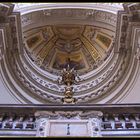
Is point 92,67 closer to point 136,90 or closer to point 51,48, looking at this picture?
point 51,48

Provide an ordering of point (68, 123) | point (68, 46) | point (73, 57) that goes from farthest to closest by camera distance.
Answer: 1. point (68, 46)
2. point (73, 57)
3. point (68, 123)

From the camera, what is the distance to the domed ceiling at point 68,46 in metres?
17.4

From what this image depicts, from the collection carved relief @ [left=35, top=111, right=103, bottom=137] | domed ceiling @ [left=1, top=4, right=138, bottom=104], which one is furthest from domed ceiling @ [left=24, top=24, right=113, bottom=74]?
carved relief @ [left=35, top=111, right=103, bottom=137]

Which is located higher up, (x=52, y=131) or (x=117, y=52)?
(x=117, y=52)

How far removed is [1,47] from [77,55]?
1072 centimetres

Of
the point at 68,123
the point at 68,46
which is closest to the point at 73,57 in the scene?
the point at 68,46

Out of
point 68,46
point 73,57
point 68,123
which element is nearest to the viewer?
point 68,123

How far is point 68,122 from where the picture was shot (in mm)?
5688

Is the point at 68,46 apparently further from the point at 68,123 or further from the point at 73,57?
the point at 68,123

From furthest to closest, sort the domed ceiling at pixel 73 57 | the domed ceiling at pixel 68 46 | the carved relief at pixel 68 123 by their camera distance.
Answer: the domed ceiling at pixel 68 46
the domed ceiling at pixel 73 57
the carved relief at pixel 68 123

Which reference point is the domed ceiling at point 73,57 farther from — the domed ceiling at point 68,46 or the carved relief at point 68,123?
the carved relief at point 68,123

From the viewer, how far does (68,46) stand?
67.1 feet

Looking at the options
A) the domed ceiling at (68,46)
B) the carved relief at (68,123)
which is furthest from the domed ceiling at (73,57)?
the carved relief at (68,123)

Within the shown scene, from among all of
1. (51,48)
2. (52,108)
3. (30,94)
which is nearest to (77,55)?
(51,48)
